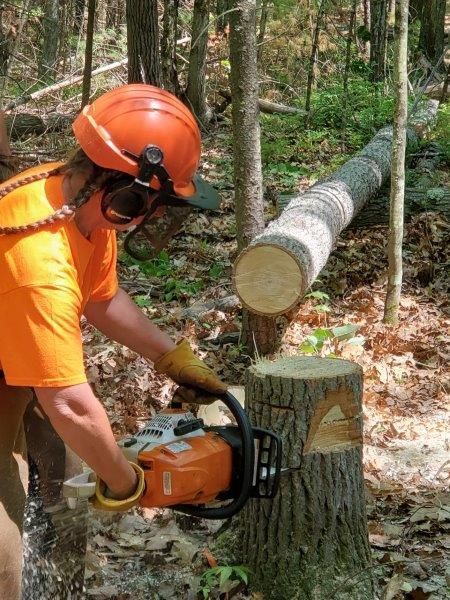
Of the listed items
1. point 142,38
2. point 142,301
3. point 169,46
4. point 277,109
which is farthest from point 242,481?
point 277,109

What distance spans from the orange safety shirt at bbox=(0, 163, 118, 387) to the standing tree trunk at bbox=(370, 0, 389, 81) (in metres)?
11.9

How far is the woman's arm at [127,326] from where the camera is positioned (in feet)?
9.38

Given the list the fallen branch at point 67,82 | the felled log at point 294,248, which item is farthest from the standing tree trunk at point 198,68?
the felled log at point 294,248

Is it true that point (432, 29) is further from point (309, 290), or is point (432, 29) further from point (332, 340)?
point (332, 340)

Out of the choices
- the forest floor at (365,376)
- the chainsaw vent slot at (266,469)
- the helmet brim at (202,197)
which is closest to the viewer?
the helmet brim at (202,197)

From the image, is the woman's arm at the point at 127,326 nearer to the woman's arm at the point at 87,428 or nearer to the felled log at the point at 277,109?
the woman's arm at the point at 87,428

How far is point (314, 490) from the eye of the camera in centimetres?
308

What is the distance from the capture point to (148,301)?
6387 mm

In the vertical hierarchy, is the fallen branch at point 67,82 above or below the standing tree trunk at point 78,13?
below

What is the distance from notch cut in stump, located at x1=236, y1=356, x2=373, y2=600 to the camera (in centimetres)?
306

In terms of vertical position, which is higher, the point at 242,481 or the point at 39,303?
the point at 39,303

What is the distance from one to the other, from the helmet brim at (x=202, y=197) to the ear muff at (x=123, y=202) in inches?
6.6

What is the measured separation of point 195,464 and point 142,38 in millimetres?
7169

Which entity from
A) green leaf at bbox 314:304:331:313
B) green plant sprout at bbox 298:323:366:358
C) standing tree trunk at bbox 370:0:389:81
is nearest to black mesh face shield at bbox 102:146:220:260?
green plant sprout at bbox 298:323:366:358
